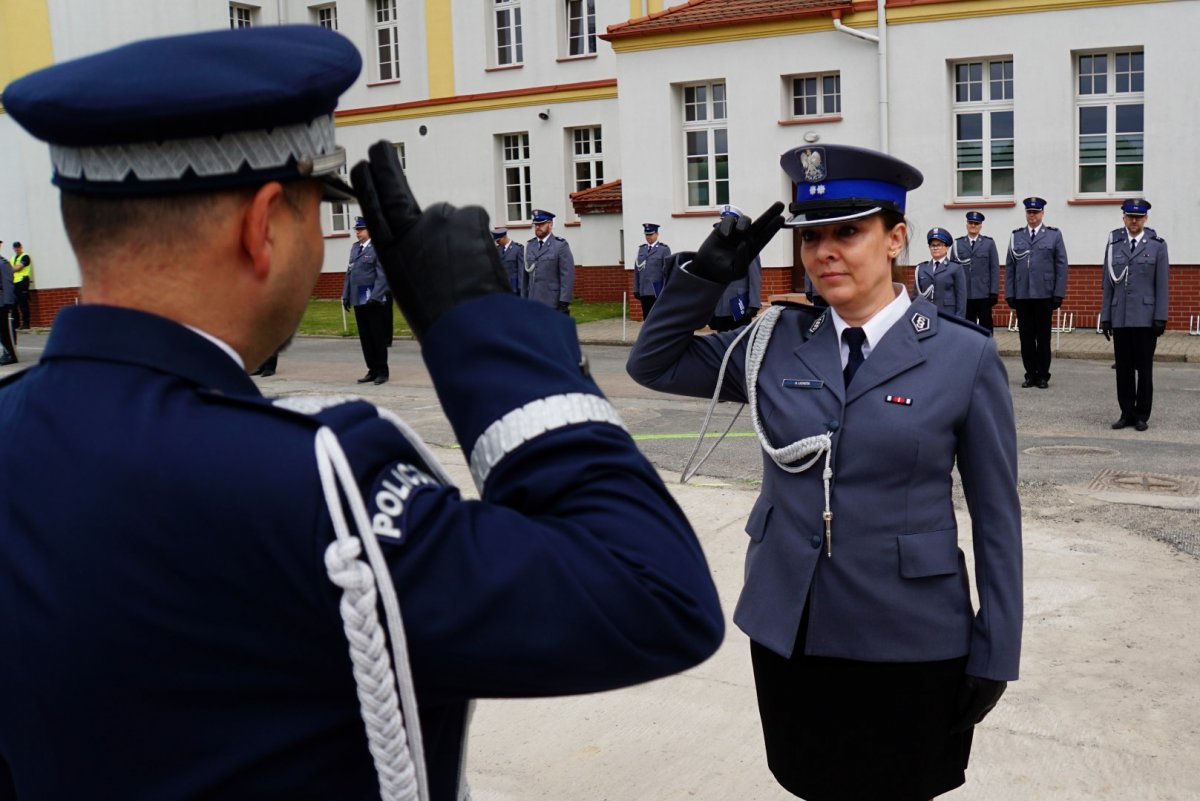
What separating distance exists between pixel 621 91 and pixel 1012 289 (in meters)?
10.3

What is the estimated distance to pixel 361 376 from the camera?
656 inches

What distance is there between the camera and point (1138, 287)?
12.0 m

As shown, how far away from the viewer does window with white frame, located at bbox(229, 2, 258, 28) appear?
32.6 metres

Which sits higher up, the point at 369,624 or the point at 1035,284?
the point at 369,624

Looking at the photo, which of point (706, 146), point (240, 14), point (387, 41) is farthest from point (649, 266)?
point (240, 14)

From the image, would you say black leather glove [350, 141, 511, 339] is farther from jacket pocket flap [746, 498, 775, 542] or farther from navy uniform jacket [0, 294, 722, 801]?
jacket pocket flap [746, 498, 775, 542]

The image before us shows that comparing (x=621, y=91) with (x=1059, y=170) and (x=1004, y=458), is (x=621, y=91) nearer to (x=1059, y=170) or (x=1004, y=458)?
(x=1059, y=170)

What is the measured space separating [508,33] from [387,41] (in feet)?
13.0

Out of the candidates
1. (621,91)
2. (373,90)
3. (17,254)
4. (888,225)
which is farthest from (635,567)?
(373,90)

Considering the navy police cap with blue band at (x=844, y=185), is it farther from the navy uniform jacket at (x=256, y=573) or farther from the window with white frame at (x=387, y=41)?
the window with white frame at (x=387, y=41)

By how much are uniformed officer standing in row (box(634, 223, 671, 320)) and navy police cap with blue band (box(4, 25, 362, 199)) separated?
771 inches

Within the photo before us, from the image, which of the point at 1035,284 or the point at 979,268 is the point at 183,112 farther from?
the point at 979,268


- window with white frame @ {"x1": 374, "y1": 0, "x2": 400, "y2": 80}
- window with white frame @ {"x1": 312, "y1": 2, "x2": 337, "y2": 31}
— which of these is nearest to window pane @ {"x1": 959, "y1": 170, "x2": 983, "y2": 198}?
window with white frame @ {"x1": 374, "y1": 0, "x2": 400, "y2": 80}

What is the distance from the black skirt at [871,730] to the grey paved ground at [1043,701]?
65 millimetres
